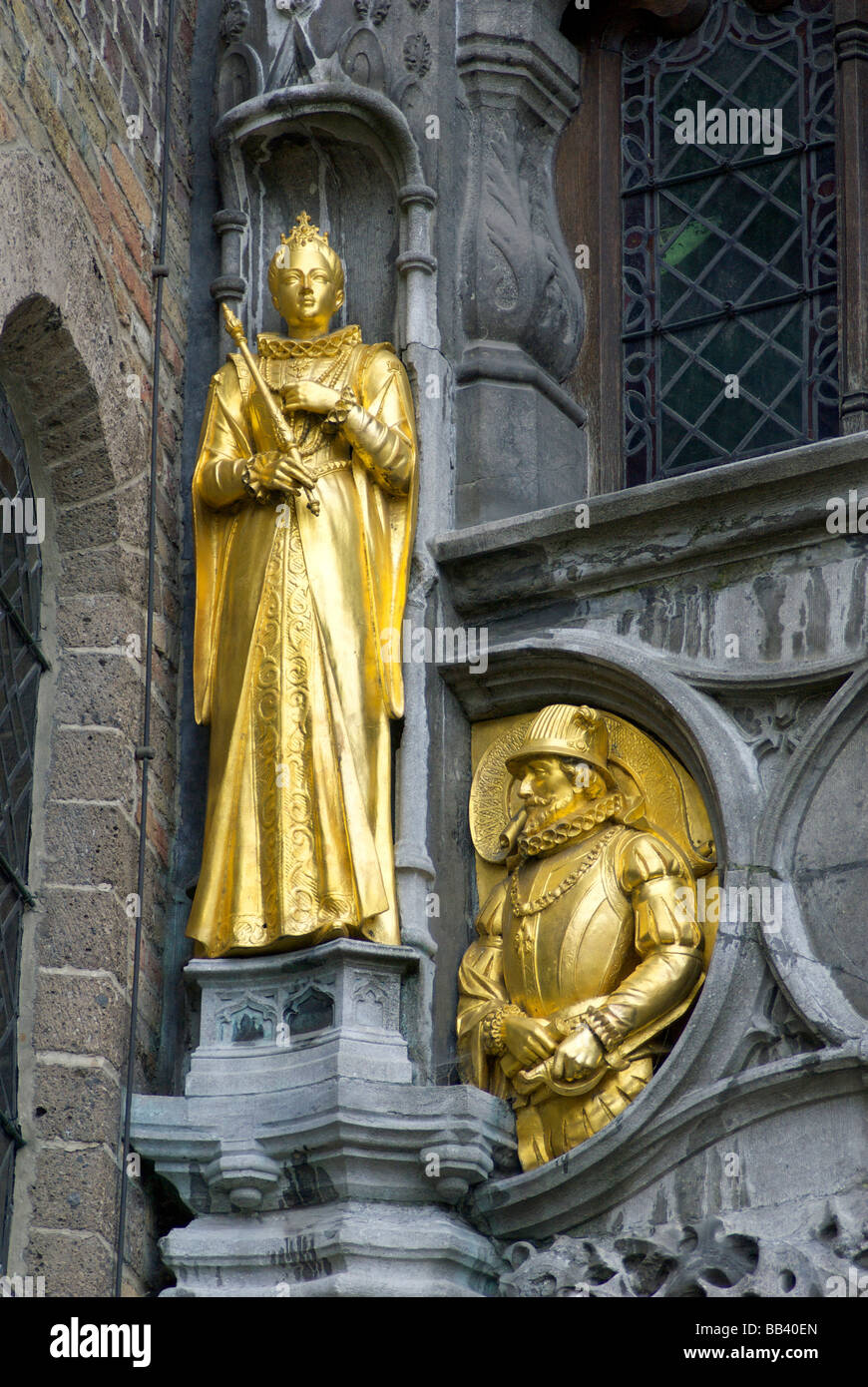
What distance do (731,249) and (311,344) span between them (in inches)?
51.3

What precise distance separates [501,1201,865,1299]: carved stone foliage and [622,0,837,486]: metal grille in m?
2.36

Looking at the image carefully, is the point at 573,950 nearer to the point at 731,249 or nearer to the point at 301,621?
the point at 301,621

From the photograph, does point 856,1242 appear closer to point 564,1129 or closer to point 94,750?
point 564,1129

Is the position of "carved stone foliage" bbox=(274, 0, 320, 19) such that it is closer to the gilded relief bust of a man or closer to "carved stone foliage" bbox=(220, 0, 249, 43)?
"carved stone foliage" bbox=(220, 0, 249, 43)

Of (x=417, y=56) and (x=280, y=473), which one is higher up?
(x=417, y=56)

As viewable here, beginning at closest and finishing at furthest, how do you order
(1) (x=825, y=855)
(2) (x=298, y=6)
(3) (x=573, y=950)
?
(1) (x=825, y=855)
(3) (x=573, y=950)
(2) (x=298, y=6)

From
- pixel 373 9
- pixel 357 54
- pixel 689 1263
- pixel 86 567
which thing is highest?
pixel 373 9

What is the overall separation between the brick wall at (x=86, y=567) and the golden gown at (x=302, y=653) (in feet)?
0.66

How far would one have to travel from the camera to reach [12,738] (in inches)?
280

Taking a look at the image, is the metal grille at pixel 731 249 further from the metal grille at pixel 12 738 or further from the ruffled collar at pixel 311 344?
the metal grille at pixel 12 738

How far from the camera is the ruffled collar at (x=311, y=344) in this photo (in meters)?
7.76

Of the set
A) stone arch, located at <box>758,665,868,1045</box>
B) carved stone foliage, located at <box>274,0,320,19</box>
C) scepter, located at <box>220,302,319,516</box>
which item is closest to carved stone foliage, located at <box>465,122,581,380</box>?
carved stone foliage, located at <box>274,0,320,19</box>

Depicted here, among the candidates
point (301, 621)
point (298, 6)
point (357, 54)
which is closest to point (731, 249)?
point (357, 54)

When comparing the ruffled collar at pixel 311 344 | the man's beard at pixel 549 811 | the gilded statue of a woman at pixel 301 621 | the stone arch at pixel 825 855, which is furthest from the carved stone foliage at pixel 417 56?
the stone arch at pixel 825 855
